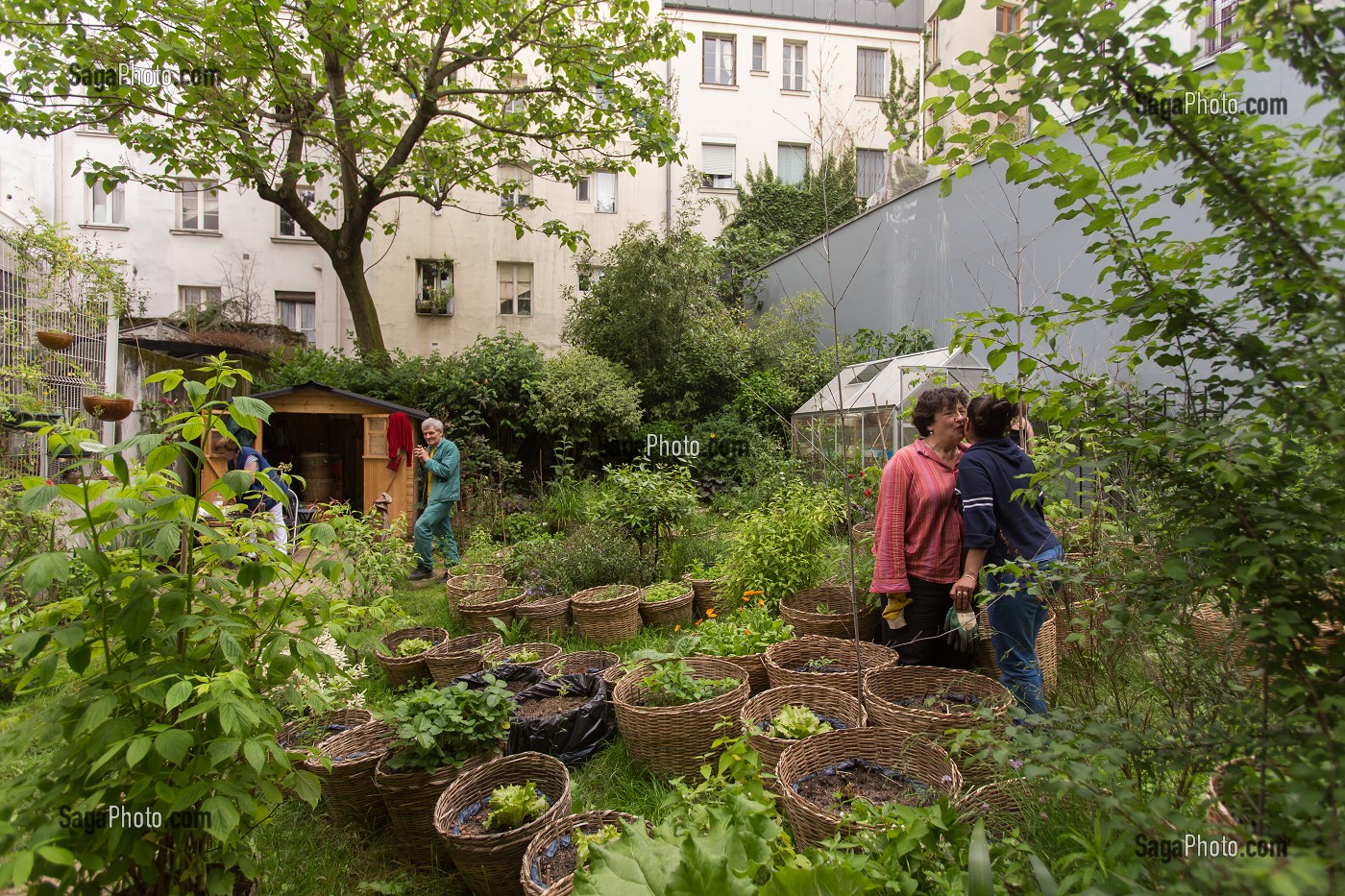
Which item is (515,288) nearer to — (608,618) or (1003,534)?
(608,618)

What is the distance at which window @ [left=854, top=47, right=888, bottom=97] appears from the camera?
21562 millimetres

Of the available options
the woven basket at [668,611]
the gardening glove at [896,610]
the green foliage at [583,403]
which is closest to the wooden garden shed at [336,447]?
the green foliage at [583,403]

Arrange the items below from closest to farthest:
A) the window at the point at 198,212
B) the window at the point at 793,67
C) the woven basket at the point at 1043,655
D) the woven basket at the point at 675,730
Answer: the woven basket at the point at 675,730 < the woven basket at the point at 1043,655 < the window at the point at 198,212 < the window at the point at 793,67

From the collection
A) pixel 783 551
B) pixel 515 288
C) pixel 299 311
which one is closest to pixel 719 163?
pixel 515 288

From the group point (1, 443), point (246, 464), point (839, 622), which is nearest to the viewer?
point (839, 622)

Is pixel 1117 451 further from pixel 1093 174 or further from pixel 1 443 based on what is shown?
pixel 1 443

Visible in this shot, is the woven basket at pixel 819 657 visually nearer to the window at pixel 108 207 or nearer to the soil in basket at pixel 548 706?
the soil in basket at pixel 548 706

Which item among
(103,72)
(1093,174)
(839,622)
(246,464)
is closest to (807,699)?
(839,622)

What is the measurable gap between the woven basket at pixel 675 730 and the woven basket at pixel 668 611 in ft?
7.65

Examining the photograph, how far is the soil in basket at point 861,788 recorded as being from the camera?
249 cm

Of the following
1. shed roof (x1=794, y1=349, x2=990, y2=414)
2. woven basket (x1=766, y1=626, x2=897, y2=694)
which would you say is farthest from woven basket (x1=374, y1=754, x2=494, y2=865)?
shed roof (x1=794, y1=349, x2=990, y2=414)

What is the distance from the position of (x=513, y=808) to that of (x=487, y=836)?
0.14 metres

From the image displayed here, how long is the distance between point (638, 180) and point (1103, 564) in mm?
18781

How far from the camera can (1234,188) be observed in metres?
1.38
